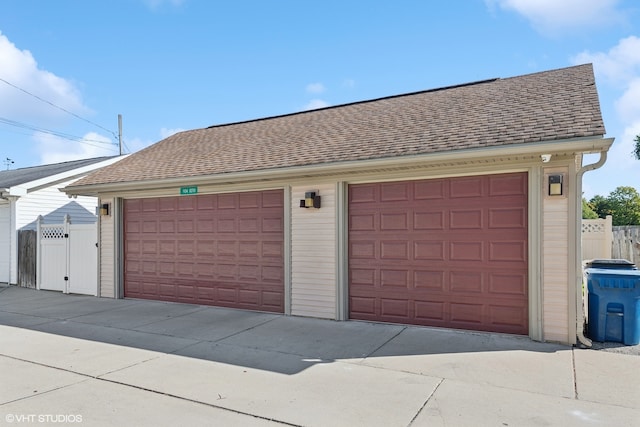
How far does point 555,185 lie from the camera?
218 inches

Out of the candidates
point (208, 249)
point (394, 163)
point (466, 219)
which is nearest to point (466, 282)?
point (466, 219)

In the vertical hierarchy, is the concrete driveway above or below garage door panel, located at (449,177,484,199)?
below

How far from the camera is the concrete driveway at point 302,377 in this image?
3.50 meters

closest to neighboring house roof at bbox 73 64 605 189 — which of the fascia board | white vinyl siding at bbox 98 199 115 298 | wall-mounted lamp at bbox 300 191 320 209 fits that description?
wall-mounted lamp at bbox 300 191 320 209

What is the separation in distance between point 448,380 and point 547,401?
899 mm

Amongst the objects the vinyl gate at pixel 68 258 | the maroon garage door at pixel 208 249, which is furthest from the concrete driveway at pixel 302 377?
the vinyl gate at pixel 68 258

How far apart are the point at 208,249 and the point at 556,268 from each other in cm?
629

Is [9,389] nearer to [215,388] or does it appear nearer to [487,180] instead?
[215,388]

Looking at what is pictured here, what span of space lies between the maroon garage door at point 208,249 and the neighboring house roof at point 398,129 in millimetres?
789

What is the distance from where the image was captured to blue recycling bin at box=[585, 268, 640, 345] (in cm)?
543

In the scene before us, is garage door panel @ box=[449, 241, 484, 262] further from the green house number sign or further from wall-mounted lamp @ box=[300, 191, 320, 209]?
the green house number sign

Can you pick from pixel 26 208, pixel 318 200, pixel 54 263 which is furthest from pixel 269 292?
pixel 26 208

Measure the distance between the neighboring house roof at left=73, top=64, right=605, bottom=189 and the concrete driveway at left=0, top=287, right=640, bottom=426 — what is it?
2687 mm

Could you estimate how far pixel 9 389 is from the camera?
13.5 ft
